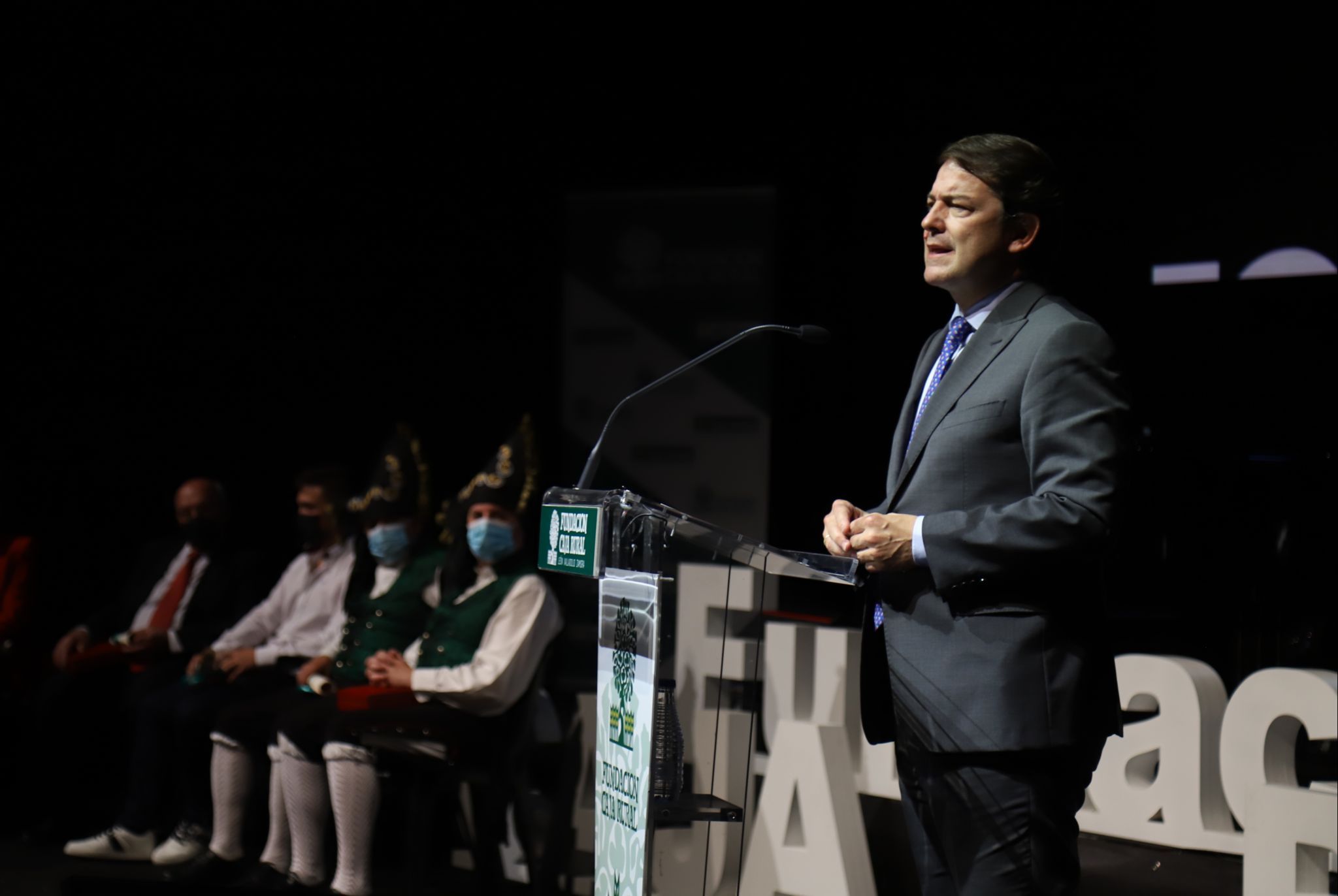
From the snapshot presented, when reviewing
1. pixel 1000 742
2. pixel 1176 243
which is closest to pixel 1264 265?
pixel 1176 243

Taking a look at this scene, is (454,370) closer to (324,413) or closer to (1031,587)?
(324,413)

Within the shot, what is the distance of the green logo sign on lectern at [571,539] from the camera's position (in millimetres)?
2240

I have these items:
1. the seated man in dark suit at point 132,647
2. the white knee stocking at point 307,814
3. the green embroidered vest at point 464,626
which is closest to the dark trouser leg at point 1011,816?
the green embroidered vest at point 464,626

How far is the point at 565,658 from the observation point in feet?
20.3

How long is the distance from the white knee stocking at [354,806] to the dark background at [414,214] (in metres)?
1.82

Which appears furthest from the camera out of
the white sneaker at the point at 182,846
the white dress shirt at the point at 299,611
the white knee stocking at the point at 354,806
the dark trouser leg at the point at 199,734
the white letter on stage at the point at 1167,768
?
the white dress shirt at the point at 299,611

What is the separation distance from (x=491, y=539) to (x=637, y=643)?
2345 mm

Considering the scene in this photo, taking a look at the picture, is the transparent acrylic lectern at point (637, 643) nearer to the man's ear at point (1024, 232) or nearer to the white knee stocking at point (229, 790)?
the man's ear at point (1024, 232)

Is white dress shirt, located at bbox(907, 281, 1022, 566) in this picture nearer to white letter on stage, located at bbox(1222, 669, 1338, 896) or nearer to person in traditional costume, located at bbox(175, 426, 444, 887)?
white letter on stage, located at bbox(1222, 669, 1338, 896)

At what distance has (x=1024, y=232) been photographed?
1986 mm

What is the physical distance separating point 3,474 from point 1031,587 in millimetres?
5362

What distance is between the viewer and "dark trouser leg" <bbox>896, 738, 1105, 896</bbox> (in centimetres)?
182

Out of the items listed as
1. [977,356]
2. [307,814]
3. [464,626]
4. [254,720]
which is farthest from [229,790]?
[977,356]

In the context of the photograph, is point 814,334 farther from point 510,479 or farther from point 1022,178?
point 510,479
